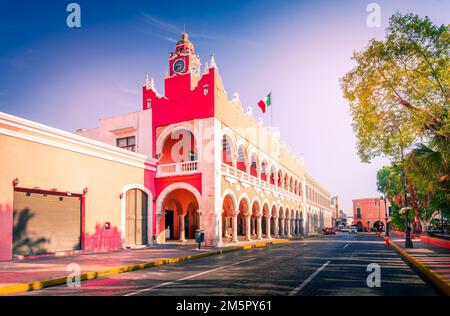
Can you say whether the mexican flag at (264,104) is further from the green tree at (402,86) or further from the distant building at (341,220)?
the distant building at (341,220)

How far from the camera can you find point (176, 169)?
1003 inches

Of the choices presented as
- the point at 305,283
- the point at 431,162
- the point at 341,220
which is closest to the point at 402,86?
the point at 431,162

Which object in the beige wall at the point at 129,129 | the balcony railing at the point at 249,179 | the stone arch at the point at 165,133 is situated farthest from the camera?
the beige wall at the point at 129,129

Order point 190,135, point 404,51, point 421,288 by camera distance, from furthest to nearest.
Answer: point 190,135 < point 404,51 < point 421,288

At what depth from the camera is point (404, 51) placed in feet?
47.4

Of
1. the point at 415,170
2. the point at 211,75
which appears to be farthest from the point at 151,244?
the point at 415,170

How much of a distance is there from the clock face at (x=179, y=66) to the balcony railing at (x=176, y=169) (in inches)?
328

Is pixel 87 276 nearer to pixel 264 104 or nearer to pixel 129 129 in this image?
pixel 129 129

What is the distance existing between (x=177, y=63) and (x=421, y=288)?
25.0 metres

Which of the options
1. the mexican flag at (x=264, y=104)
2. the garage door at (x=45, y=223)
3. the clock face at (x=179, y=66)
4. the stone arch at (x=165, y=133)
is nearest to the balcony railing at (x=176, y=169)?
the stone arch at (x=165, y=133)

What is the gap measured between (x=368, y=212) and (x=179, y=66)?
302 feet

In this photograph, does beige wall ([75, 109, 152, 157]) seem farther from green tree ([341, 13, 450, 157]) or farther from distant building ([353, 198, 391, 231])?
distant building ([353, 198, 391, 231])

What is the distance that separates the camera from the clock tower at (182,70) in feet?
94.0
